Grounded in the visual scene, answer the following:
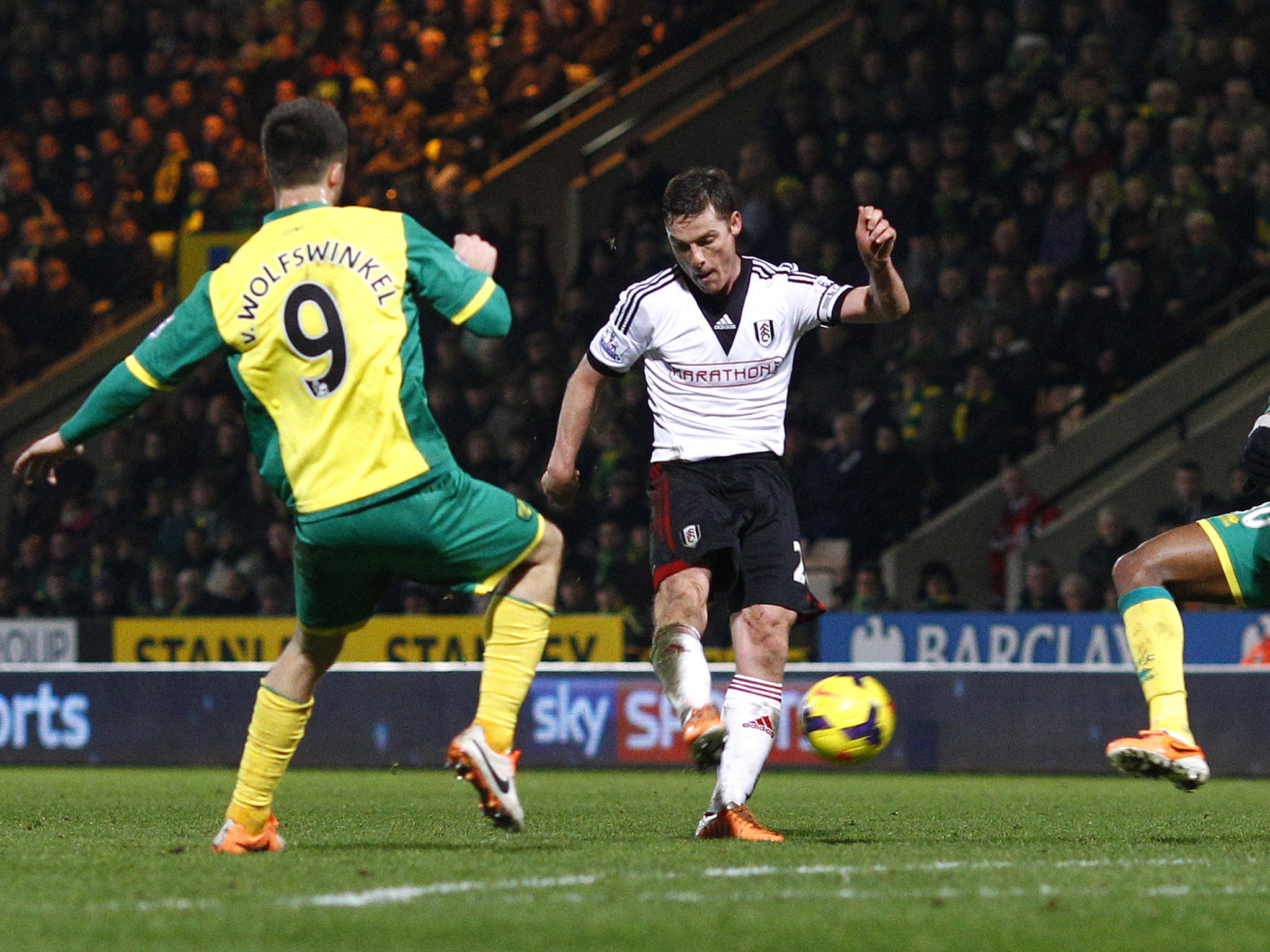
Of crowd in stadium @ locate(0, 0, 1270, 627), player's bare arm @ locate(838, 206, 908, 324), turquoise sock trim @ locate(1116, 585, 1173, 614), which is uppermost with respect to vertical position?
crowd in stadium @ locate(0, 0, 1270, 627)

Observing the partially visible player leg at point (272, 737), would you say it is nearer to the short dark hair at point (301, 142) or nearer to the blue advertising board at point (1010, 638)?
the short dark hair at point (301, 142)

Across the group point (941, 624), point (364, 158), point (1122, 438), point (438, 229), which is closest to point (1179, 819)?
point (941, 624)

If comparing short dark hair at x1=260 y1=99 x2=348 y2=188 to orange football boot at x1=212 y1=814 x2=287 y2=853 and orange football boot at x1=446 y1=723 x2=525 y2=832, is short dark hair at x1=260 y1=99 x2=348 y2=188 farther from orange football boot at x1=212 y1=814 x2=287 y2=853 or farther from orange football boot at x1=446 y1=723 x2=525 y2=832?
orange football boot at x1=212 y1=814 x2=287 y2=853

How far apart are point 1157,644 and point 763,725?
1.26 meters

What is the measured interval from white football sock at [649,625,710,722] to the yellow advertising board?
7075 millimetres

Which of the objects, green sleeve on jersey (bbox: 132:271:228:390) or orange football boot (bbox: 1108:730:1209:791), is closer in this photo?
green sleeve on jersey (bbox: 132:271:228:390)

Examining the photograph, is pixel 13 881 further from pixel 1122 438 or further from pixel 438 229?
pixel 438 229

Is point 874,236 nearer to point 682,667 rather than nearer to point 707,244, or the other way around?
point 707,244

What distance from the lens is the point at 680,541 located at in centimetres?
664

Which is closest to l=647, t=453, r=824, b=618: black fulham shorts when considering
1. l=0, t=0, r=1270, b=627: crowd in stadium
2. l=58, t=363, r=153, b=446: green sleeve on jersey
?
l=58, t=363, r=153, b=446: green sleeve on jersey

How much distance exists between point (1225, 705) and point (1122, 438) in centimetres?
374

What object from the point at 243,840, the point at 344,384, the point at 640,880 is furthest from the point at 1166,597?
the point at 243,840

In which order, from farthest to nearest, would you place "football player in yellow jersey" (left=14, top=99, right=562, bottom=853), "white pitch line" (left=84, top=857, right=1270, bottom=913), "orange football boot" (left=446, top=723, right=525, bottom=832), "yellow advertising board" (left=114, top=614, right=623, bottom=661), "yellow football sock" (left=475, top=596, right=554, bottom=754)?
"yellow advertising board" (left=114, top=614, right=623, bottom=661) → "yellow football sock" (left=475, top=596, right=554, bottom=754) → "football player in yellow jersey" (left=14, top=99, right=562, bottom=853) → "orange football boot" (left=446, top=723, right=525, bottom=832) → "white pitch line" (left=84, top=857, right=1270, bottom=913)

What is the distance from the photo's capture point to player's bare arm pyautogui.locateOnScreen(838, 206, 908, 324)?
6.42 meters
